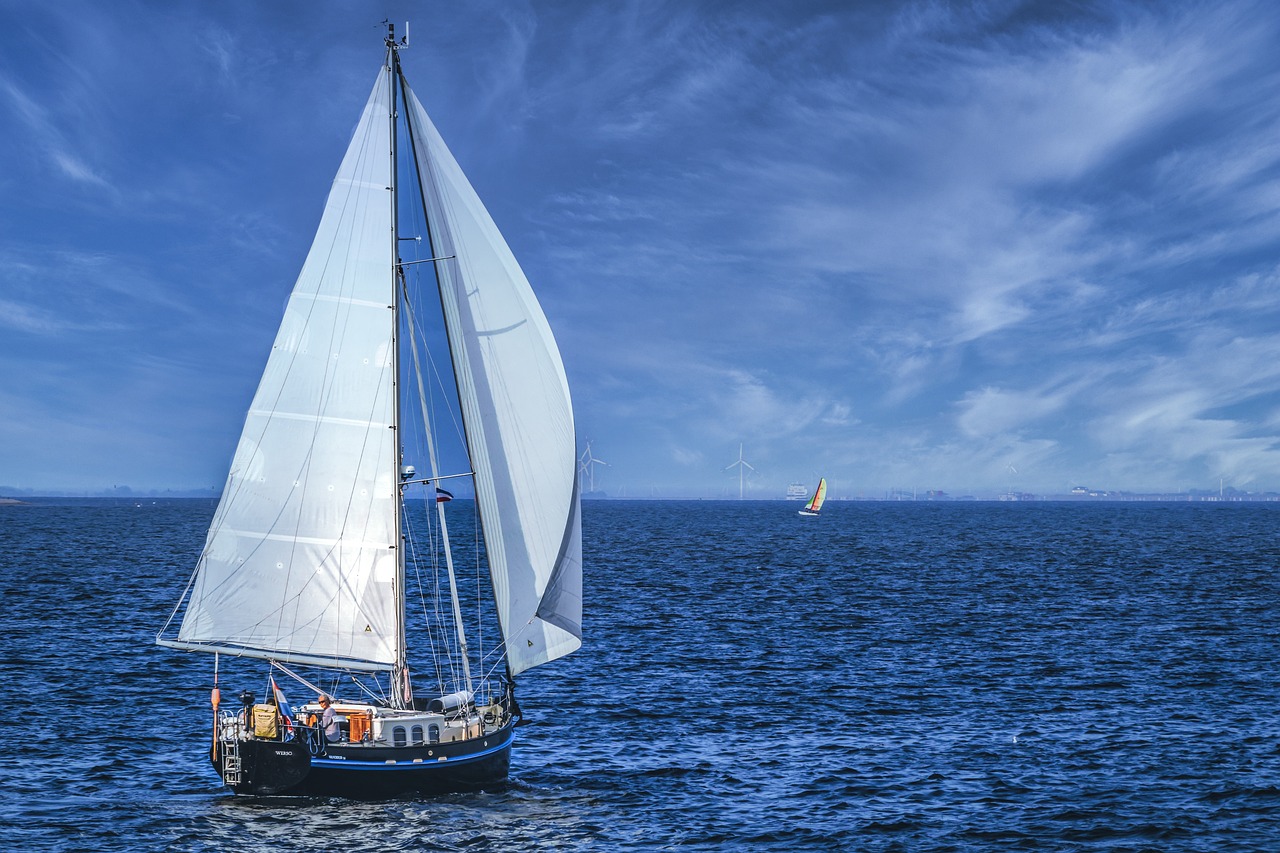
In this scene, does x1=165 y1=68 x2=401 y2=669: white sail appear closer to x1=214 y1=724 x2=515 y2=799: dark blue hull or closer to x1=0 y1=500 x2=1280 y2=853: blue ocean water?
x1=214 y1=724 x2=515 y2=799: dark blue hull

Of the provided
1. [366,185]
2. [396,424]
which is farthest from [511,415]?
[366,185]

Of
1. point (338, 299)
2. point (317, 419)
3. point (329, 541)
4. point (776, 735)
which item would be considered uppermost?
point (338, 299)

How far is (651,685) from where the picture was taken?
1994 inches

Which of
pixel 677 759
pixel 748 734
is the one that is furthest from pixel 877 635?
pixel 677 759

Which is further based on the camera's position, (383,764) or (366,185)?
(366,185)

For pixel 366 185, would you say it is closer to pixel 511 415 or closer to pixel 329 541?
pixel 511 415

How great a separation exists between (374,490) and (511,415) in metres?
4.90

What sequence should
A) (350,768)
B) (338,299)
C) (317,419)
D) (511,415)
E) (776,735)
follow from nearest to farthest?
(350,768) → (511,415) → (338,299) → (317,419) → (776,735)

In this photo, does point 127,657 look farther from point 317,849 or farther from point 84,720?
point 317,849

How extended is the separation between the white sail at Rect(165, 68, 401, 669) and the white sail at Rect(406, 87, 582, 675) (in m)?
2.17

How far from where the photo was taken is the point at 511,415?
3172cm

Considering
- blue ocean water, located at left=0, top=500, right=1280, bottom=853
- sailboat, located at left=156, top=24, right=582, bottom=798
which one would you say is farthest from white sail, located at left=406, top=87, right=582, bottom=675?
blue ocean water, located at left=0, top=500, right=1280, bottom=853

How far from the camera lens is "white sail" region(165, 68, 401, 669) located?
32.0 metres

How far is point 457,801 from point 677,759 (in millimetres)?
8959
